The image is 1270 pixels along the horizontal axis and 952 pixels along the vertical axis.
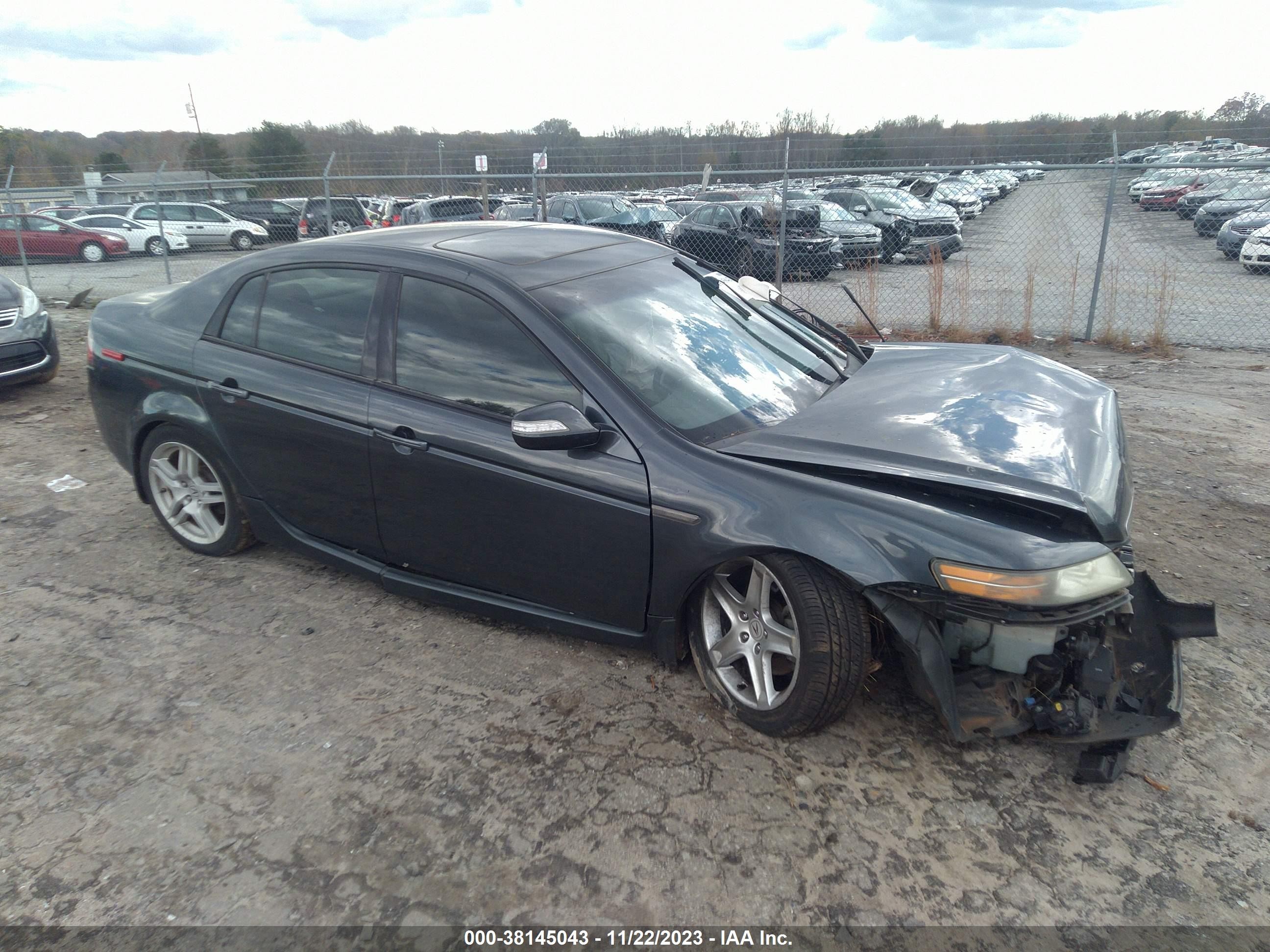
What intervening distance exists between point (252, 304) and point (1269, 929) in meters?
4.29

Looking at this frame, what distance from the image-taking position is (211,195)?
22906 mm

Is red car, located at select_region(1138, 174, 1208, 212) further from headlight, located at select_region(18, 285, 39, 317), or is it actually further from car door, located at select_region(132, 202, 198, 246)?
car door, located at select_region(132, 202, 198, 246)

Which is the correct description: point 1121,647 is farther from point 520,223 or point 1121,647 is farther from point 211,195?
point 211,195

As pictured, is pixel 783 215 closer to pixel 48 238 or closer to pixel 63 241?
pixel 48 238

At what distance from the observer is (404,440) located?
10.8 feet

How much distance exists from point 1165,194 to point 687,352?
2010cm

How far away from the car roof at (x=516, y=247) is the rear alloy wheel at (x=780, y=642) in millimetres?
1431

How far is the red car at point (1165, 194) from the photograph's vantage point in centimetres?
1783

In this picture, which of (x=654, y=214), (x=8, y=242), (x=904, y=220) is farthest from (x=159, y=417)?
(x=8, y=242)

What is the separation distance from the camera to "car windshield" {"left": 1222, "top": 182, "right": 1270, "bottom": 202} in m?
15.7

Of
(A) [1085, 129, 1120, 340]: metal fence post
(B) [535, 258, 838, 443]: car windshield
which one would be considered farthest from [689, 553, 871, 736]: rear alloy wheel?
(A) [1085, 129, 1120, 340]: metal fence post

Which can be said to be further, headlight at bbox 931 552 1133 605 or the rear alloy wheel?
the rear alloy wheel

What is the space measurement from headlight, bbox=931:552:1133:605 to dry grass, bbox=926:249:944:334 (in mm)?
7879

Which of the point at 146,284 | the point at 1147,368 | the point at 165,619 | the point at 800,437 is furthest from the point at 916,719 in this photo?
the point at 146,284
